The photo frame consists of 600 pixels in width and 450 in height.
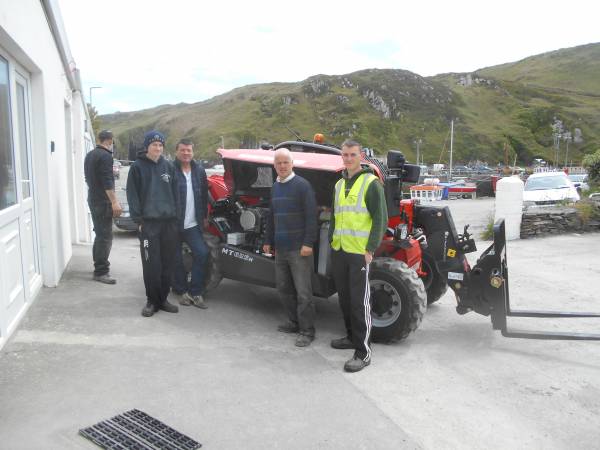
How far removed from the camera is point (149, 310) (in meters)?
5.43

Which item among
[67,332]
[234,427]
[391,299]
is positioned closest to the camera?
[234,427]

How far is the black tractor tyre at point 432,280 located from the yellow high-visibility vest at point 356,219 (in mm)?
1726

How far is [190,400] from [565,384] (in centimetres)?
318

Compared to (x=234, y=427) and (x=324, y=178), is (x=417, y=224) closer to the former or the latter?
(x=324, y=178)

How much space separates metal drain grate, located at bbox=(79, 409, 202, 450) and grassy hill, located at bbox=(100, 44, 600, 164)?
98640 millimetres

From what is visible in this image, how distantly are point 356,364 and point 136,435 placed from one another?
2014 millimetres

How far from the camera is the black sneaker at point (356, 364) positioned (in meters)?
4.43

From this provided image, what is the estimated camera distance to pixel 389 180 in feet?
18.3

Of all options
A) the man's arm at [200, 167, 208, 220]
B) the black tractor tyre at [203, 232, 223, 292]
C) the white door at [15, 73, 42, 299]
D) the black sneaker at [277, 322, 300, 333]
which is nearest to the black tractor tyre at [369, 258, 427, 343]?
the black sneaker at [277, 322, 300, 333]

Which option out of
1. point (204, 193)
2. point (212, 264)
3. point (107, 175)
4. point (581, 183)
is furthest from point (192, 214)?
point (581, 183)

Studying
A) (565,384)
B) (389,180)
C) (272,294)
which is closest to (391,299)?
(389,180)

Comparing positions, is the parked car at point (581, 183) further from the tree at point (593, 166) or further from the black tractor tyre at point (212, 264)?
the black tractor tyre at point (212, 264)

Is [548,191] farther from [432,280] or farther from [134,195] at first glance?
[134,195]

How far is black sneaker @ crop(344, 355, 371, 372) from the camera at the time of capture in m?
4.43
